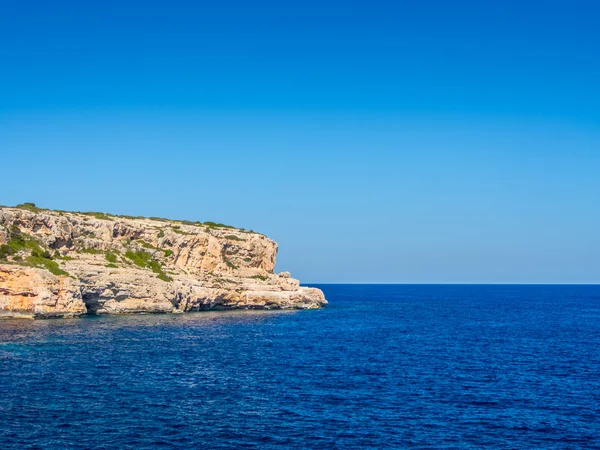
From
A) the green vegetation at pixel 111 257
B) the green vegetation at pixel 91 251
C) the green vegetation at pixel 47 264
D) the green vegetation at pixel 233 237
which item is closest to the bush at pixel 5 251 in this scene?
the green vegetation at pixel 47 264

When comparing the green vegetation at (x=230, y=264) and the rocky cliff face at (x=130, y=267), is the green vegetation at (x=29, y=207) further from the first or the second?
the green vegetation at (x=230, y=264)

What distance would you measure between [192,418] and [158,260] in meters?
80.7

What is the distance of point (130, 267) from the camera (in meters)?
103

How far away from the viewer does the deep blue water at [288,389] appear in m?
33.4

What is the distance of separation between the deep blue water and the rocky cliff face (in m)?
7.23

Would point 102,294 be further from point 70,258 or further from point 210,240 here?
point 210,240

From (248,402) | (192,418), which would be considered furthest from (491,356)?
(192,418)

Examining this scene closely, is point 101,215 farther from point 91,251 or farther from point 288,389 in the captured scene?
point 288,389

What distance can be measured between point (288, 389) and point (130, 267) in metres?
65.9

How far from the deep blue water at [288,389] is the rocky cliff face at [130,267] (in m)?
7.23

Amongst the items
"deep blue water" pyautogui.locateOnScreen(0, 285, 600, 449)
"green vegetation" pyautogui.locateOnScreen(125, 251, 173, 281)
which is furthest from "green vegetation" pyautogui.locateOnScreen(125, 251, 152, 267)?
"deep blue water" pyautogui.locateOnScreen(0, 285, 600, 449)

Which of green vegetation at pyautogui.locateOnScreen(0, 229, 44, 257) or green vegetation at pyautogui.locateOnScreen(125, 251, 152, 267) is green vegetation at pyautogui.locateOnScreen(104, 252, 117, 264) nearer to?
green vegetation at pyautogui.locateOnScreen(125, 251, 152, 267)

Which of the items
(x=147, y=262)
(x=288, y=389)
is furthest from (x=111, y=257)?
(x=288, y=389)

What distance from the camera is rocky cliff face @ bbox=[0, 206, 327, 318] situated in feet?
276
